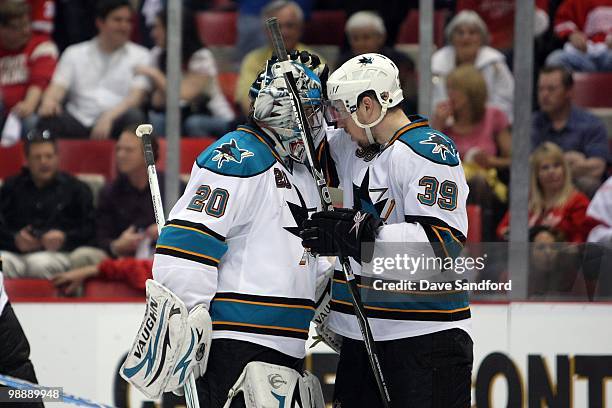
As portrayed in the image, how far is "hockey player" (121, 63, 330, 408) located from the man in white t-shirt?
1.91 meters

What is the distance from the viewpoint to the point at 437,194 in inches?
116

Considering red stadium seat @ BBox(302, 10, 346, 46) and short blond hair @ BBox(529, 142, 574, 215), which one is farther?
red stadium seat @ BBox(302, 10, 346, 46)

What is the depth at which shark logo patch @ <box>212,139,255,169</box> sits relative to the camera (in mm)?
3020

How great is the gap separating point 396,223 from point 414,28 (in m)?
1.99

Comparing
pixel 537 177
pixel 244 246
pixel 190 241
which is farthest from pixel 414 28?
pixel 190 241

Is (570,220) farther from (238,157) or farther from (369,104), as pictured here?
(238,157)

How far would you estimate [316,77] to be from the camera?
10.4 feet

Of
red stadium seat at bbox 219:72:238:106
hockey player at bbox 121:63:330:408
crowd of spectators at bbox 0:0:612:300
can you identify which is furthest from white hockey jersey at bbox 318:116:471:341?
red stadium seat at bbox 219:72:238:106

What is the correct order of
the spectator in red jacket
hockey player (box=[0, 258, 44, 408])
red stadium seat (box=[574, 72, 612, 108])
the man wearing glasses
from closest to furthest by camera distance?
1. hockey player (box=[0, 258, 44, 408])
2. the man wearing glasses
3. red stadium seat (box=[574, 72, 612, 108])
4. the spectator in red jacket

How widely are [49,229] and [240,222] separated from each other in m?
1.91

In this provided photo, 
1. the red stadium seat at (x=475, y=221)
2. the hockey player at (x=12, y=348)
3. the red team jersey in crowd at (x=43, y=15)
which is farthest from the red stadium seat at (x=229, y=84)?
the hockey player at (x=12, y=348)

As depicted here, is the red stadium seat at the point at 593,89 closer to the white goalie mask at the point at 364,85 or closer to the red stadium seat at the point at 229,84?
the red stadium seat at the point at 229,84

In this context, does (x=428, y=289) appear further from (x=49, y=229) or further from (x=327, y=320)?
(x=49, y=229)

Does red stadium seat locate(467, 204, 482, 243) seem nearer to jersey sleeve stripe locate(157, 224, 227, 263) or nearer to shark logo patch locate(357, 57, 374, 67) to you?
shark logo patch locate(357, 57, 374, 67)
